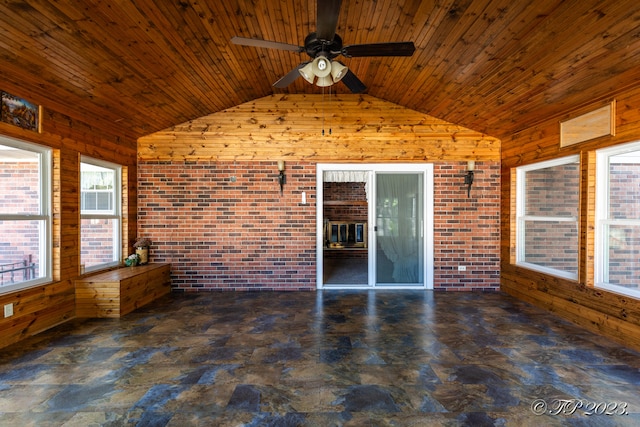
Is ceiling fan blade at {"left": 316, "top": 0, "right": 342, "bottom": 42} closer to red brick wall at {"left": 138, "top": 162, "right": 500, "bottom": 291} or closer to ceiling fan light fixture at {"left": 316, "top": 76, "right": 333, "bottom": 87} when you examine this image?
ceiling fan light fixture at {"left": 316, "top": 76, "right": 333, "bottom": 87}

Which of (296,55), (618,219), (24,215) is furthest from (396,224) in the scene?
(24,215)

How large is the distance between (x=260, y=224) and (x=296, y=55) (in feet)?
8.97

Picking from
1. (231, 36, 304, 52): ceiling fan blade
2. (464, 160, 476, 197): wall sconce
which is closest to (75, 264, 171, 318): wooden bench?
(231, 36, 304, 52): ceiling fan blade

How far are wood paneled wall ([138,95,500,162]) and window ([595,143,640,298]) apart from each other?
1982 millimetres

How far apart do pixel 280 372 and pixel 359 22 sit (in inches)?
134

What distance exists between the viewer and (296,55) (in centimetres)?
406

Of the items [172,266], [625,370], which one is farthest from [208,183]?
[625,370]

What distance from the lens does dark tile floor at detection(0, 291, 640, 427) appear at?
2.11 m

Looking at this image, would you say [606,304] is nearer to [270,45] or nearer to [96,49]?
[270,45]

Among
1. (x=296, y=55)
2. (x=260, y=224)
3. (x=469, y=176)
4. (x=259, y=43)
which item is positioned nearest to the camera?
(x=259, y=43)

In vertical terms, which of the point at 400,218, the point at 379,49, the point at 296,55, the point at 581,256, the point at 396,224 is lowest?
the point at 581,256

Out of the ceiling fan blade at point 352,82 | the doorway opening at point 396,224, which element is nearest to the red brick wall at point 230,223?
the doorway opening at point 396,224

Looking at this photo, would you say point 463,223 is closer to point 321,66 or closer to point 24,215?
point 321,66

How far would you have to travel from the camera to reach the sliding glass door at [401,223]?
18.3 feet
